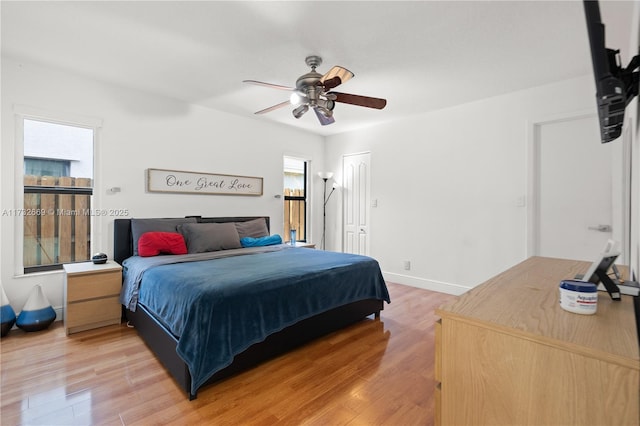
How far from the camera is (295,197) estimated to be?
551 centimetres

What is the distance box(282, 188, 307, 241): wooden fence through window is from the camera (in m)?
5.35

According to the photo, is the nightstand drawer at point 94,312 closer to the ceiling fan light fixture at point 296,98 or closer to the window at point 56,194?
the window at point 56,194

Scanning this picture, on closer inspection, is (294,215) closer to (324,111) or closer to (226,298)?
(324,111)

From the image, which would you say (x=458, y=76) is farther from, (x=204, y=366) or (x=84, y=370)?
(x=84, y=370)

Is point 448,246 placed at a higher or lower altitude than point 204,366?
higher

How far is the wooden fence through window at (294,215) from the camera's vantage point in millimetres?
5348

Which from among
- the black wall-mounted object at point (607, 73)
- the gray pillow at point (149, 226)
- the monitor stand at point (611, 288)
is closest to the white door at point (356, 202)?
the gray pillow at point (149, 226)

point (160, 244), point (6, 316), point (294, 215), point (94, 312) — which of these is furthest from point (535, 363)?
point (294, 215)

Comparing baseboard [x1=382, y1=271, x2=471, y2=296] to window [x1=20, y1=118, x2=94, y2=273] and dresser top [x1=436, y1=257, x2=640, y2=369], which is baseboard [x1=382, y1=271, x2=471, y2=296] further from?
window [x1=20, y1=118, x2=94, y2=273]

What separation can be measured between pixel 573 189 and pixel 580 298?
287cm

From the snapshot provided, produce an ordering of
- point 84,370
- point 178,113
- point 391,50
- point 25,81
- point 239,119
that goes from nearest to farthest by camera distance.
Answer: point 84,370, point 391,50, point 25,81, point 178,113, point 239,119

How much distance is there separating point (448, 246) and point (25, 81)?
5.09 m

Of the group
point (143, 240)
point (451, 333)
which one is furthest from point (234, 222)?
point (451, 333)

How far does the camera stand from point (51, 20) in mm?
2230
